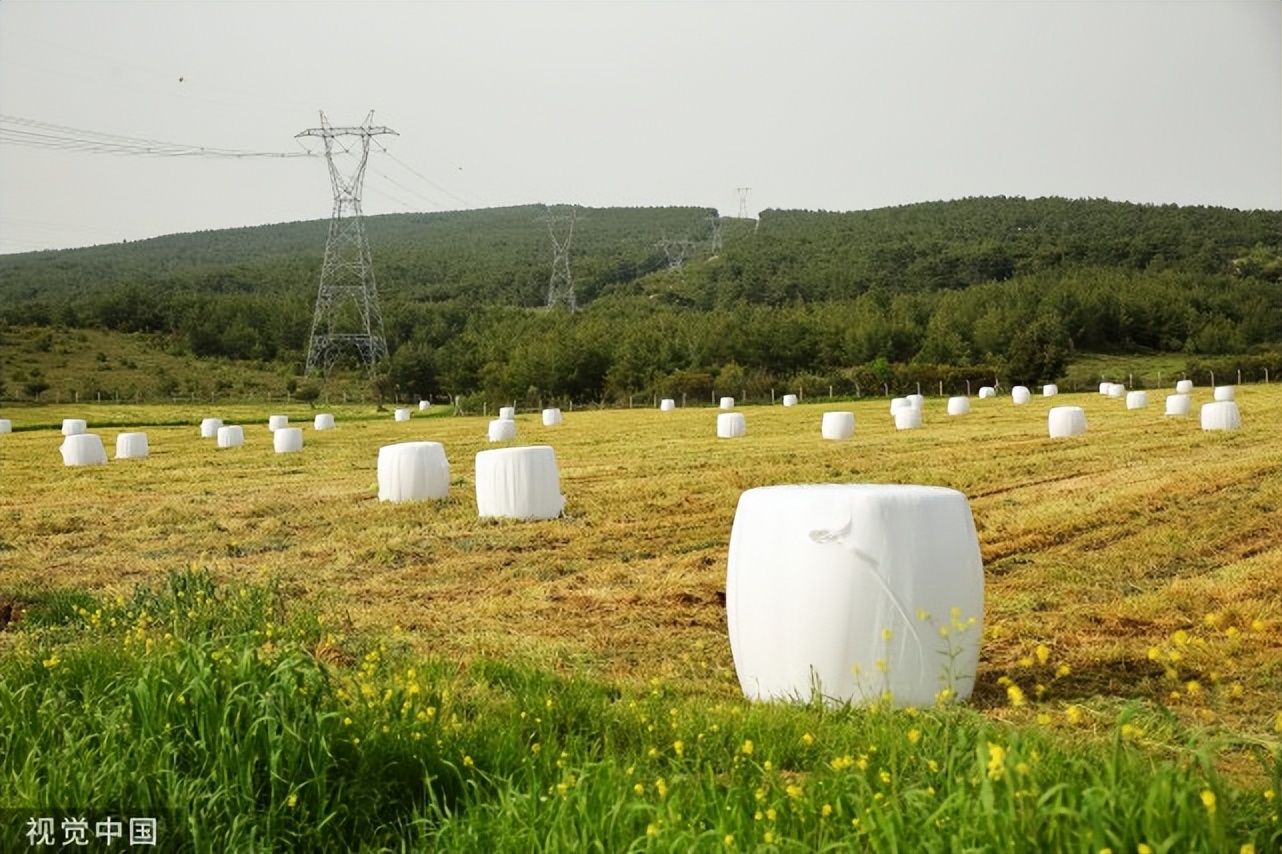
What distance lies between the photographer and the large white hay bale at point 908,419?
36.6 metres

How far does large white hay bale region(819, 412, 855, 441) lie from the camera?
107ft

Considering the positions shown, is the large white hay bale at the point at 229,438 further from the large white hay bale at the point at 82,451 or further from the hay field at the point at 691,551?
the hay field at the point at 691,551

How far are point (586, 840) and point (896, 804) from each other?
110 cm

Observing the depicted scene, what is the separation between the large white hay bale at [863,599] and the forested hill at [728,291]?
7175 cm

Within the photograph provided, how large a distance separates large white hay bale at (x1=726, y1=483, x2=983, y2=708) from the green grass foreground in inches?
11.2

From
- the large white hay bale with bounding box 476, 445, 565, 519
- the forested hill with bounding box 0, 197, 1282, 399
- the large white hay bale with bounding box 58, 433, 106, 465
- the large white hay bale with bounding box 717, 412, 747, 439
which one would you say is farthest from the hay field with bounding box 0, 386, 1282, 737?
the forested hill with bounding box 0, 197, 1282, 399

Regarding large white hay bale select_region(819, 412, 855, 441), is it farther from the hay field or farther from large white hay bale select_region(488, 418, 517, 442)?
large white hay bale select_region(488, 418, 517, 442)

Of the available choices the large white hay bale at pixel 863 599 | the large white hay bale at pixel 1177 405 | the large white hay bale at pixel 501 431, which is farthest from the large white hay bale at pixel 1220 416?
the large white hay bale at pixel 863 599

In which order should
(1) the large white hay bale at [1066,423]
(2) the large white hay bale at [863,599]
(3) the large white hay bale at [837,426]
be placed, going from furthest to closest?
(3) the large white hay bale at [837,426]
(1) the large white hay bale at [1066,423]
(2) the large white hay bale at [863,599]

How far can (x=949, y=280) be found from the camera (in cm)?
12288

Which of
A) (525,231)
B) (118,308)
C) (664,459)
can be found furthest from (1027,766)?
(525,231)

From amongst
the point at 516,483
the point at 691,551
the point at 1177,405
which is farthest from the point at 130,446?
the point at 1177,405

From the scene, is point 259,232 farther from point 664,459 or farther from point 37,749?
point 37,749

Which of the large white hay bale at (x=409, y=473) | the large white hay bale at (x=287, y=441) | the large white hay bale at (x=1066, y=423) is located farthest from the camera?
the large white hay bale at (x=287, y=441)
